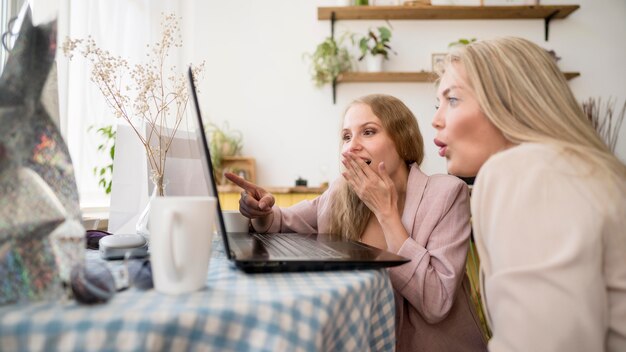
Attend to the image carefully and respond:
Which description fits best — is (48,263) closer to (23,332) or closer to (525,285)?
(23,332)

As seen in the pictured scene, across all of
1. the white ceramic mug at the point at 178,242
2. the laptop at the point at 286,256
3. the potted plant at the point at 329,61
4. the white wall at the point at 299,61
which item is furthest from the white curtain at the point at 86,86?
the white ceramic mug at the point at 178,242

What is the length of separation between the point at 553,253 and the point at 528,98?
306mm

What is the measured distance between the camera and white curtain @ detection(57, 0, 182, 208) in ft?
6.26

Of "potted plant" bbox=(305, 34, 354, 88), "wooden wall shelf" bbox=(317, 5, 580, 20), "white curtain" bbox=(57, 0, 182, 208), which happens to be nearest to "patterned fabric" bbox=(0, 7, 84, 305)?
"white curtain" bbox=(57, 0, 182, 208)

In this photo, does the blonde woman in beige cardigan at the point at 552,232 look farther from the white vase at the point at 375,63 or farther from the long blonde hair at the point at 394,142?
the white vase at the point at 375,63

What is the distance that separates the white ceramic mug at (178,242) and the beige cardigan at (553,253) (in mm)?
430

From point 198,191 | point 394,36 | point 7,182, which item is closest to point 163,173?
point 198,191

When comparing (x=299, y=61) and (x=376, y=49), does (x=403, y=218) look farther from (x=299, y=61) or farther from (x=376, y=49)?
(x=299, y=61)

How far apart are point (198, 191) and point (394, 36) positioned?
8.52ft

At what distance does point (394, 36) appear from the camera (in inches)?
132

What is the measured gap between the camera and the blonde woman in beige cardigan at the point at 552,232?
1.90ft

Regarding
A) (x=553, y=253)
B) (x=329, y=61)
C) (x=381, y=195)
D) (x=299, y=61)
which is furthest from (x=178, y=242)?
(x=299, y=61)

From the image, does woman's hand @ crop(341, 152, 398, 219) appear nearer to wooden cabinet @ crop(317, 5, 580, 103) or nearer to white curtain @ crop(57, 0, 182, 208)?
white curtain @ crop(57, 0, 182, 208)

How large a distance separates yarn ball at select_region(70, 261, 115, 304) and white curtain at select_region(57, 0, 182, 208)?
5.07ft
